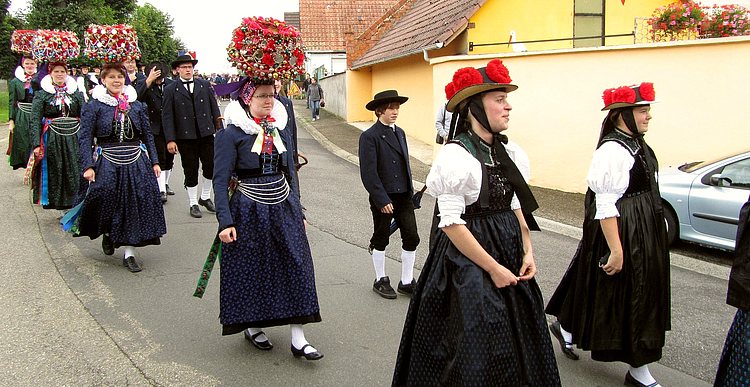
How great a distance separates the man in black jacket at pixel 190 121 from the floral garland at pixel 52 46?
1.46m

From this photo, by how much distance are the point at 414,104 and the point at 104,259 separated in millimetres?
12380

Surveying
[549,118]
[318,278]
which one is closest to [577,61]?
[549,118]

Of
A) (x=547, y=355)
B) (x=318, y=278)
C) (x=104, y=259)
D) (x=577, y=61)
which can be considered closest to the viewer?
(x=547, y=355)

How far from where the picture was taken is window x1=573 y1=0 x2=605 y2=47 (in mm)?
16547

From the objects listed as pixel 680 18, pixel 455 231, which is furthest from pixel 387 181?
pixel 680 18

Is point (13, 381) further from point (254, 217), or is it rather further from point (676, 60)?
point (676, 60)

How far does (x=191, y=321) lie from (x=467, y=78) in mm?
3250

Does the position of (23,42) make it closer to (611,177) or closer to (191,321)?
(191,321)

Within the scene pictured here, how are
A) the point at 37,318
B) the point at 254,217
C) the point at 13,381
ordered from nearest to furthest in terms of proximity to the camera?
1. the point at 13,381
2. the point at 254,217
3. the point at 37,318

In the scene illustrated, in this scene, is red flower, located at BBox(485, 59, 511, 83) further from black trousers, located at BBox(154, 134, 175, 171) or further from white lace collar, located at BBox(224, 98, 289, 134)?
black trousers, located at BBox(154, 134, 175, 171)

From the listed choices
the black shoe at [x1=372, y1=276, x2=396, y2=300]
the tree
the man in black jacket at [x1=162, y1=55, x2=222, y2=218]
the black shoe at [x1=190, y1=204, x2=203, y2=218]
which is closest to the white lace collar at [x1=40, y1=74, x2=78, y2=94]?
the man in black jacket at [x1=162, y1=55, x2=222, y2=218]

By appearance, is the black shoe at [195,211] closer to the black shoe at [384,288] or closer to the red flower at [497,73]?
the black shoe at [384,288]

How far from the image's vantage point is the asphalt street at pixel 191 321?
14.2 ft

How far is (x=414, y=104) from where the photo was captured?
18.2 meters
